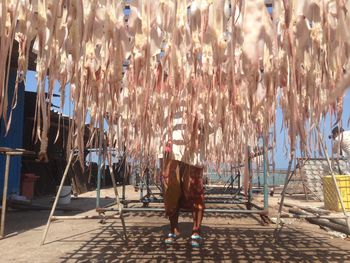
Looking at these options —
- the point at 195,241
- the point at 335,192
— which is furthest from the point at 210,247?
the point at 335,192

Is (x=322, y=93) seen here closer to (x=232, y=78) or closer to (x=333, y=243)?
(x=232, y=78)

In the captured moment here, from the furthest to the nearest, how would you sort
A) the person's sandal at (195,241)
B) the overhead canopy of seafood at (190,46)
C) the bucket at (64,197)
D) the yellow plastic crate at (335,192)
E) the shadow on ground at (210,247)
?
the bucket at (64,197) → the yellow plastic crate at (335,192) → the person's sandal at (195,241) → the shadow on ground at (210,247) → the overhead canopy of seafood at (190,46)

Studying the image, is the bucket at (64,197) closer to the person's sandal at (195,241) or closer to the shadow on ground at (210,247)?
the shadow on ground at (210,247)

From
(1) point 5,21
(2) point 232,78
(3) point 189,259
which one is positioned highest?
(1) point 5,21

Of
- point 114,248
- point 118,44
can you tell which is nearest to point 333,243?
point 114,248

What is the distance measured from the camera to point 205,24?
1.67 m

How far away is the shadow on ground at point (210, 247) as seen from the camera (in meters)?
3.88

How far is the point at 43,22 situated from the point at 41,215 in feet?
21.1

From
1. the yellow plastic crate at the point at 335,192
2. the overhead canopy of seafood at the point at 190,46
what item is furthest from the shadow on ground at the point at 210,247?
the yellow plastic crate at the point at 335,192

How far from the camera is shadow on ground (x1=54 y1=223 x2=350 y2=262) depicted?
388 centimetres

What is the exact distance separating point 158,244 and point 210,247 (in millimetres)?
579

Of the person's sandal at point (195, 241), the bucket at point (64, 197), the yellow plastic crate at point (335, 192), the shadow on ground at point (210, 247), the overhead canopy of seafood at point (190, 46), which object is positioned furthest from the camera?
the bucket at point (64, 197)

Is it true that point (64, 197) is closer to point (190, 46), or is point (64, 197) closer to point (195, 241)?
point (195, 241)

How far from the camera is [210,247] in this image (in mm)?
4398
